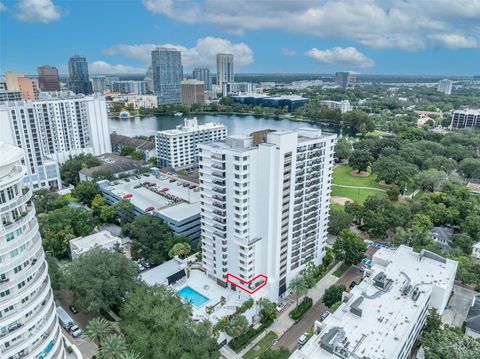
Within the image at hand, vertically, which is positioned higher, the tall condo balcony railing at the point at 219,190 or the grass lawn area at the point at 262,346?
the tall condo balcony railing at the point at 219,190

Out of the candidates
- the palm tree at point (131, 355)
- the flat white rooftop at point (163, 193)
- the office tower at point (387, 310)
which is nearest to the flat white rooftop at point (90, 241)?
the flat white rooftop at point (163, 193)

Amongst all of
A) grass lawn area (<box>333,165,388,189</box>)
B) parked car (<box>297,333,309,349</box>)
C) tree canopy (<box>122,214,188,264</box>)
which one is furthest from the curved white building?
Answer: grass lawn area (<box>333,165,388,189</box>)

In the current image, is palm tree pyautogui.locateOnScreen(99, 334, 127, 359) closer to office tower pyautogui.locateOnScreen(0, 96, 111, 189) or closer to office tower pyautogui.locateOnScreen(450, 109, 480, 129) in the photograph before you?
office tower pyautogui.locateOnScreen(0, 96, 111, 189)

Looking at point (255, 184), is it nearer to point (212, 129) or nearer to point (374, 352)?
point (374, 352)

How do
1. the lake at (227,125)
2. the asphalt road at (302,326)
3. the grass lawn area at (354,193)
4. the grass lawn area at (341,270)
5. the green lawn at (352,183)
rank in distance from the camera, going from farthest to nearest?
the lake at (227,125) → the green lawn at (352,183) → the grass lawn area at (354,193) → the grass lawn area at (341,270) → the asphalt road at (302,326)

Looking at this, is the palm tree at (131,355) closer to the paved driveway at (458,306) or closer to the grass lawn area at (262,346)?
the grass lawn area at (262,346)
